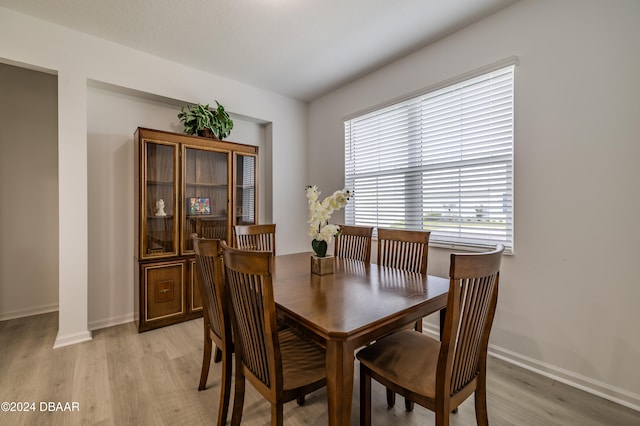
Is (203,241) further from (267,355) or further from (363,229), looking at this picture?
(363,229)

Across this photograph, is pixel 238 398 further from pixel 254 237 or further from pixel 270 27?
pixel 270 27

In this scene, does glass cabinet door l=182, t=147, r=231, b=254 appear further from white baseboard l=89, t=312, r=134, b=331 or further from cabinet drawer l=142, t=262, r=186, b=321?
white baseboard l=89, t=312, r=134, b=331

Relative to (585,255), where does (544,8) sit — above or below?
above

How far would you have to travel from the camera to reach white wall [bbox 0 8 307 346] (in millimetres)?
2336

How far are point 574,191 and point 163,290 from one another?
137 inches

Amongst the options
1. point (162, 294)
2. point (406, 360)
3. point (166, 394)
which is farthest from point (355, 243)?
point (162, 294)

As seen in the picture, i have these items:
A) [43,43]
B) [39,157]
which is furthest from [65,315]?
[43,43]

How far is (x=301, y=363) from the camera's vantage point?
129 cm

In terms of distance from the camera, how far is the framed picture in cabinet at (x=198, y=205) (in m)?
3.00

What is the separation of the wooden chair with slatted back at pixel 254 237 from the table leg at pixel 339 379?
151cm

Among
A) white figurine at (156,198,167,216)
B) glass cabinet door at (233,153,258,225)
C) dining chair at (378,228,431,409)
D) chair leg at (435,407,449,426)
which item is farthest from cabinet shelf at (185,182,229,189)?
chair leg at (435,407,449,426)

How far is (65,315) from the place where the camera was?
239cm

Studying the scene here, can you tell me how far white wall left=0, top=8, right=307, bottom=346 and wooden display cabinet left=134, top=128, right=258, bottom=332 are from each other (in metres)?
0.29

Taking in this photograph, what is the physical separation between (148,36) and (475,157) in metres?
3.08
